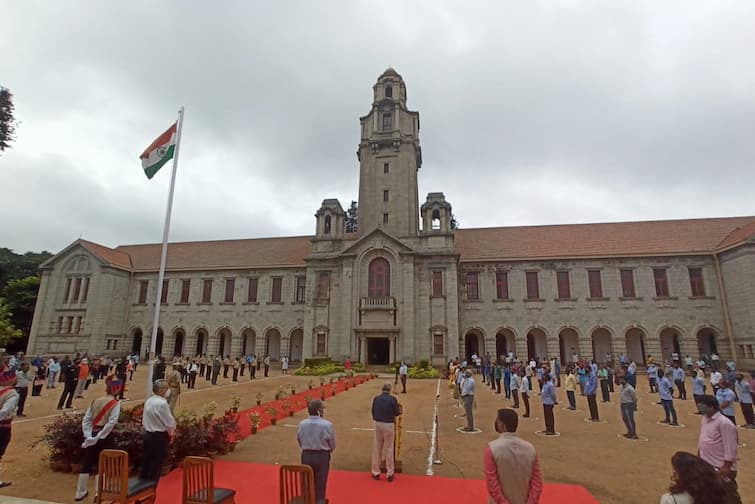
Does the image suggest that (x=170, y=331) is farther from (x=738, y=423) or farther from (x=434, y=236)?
(x=738, y=423)

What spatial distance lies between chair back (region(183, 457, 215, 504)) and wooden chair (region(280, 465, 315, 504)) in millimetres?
1044

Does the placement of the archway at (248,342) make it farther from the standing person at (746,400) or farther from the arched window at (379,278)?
the standing person at (746,400)

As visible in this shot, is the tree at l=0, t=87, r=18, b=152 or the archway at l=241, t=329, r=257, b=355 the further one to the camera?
the archway at l=241, t=329, r=257, b=355

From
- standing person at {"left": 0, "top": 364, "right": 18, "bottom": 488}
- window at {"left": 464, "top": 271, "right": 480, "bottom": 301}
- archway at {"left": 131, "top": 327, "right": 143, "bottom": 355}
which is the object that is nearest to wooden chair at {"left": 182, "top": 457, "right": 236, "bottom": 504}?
standing person at {"left": 0, "top": 364, "right": 18, "bottom": 488}

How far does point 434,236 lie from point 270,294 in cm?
1812

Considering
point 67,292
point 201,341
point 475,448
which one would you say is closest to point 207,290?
point 201,341

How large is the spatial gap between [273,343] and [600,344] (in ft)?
104

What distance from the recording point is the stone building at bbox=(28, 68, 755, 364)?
33250mm

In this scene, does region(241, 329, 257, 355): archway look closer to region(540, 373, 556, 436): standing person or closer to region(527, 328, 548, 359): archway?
region(527, 328, 548, 359): archway

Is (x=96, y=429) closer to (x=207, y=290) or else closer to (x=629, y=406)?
(x=629, y=406)

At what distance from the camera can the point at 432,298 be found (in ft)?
113

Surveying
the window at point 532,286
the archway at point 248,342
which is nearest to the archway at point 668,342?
the window at point 532,286

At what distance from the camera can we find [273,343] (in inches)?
1624

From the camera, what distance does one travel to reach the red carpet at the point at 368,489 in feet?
22.0
